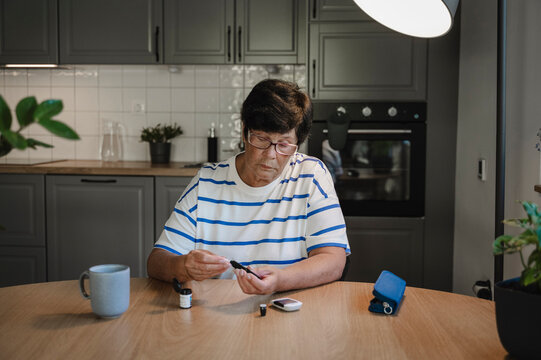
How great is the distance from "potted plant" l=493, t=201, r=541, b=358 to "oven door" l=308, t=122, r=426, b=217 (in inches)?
83.8

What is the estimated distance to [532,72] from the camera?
1910mm

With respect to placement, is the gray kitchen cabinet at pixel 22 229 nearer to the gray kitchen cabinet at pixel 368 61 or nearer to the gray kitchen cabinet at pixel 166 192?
the gray kitchen cabinet at pixel 166 192

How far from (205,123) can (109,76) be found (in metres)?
0.70

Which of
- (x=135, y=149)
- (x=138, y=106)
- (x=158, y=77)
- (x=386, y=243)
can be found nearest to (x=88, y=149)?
(x=135, y=149)

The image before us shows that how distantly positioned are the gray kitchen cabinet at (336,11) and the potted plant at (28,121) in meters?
2.70

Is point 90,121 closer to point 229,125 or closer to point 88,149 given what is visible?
point 88,149

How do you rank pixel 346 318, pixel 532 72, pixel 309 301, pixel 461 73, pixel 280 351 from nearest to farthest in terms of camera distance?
pixel 280 351 < pixel 346 318 < pixel 309 301 < pixel 532 72 < pixel 461 73

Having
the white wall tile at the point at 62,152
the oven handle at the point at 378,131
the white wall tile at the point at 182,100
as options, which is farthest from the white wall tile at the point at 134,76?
the oven handle at the point at 378,131

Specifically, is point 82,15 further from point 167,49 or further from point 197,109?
point 197,109

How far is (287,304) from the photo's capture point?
3.82 feet

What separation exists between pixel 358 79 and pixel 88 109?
1.77 meters

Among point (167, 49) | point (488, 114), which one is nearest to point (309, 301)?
point (488, 114)

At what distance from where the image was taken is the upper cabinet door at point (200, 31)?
3.16 meters

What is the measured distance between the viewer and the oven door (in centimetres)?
302
